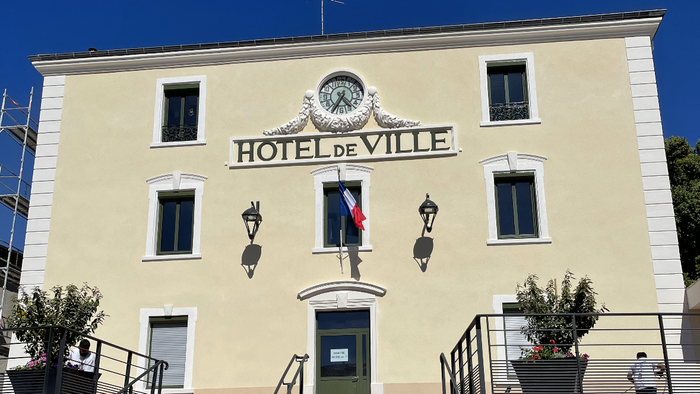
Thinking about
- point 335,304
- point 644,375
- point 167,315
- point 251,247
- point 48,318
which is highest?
point 251,247

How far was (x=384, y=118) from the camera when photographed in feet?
51.0

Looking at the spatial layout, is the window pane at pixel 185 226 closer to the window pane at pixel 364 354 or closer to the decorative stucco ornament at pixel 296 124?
the decorative stucco ornament at pixel 296 124

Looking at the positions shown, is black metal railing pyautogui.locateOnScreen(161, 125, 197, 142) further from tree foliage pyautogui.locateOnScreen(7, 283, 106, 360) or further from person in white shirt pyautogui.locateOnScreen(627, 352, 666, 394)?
person in white shirt pyautogui.locateOnScreen(627, 352, 666, 394)

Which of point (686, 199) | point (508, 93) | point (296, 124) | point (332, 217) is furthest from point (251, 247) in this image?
point (686, 199)

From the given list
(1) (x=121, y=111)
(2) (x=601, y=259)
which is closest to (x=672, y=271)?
(2) (x=601, y=259)

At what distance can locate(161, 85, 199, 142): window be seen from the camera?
1614cm

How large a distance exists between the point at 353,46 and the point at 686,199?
13.9 metres

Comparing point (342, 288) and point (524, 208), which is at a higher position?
point (524, 208)

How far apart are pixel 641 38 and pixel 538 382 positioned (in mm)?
8183

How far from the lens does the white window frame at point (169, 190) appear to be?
15.2 meters

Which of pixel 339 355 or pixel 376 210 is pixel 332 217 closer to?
pixel 376 210

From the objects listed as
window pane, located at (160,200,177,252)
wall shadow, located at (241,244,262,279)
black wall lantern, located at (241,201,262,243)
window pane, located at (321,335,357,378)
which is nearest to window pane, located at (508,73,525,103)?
black wall lantern, located at (241,201,262,243)

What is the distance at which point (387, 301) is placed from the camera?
47.3 feet

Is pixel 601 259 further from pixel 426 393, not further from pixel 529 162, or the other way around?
pixel 426 393
